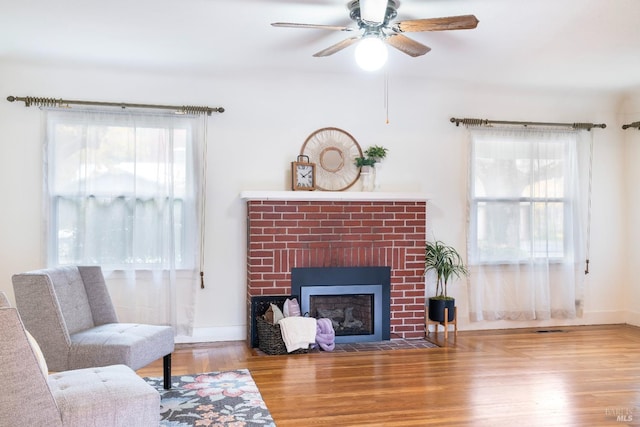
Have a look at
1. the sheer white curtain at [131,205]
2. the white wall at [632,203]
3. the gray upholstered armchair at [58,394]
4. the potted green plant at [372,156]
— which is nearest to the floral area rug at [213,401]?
the gray upholstered armchair at [58,394]

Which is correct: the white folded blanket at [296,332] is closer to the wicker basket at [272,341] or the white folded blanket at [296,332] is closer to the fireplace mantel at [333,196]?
the wicker basket at [272,341]

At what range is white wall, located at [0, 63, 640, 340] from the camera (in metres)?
4.70

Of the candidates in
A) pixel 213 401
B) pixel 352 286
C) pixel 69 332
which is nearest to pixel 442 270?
pixel 352 286

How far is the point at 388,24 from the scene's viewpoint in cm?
345

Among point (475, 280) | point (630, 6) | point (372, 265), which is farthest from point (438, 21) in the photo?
point (475, 280)

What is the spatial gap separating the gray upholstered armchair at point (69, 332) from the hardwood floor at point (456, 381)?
0.75 m

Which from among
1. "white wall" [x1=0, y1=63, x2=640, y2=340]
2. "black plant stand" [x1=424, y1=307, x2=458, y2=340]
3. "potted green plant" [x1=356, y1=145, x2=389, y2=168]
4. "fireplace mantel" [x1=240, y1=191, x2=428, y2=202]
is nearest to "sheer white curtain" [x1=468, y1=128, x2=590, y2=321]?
"white wall" [x1=0, y1=63, x2=640, y2=340]

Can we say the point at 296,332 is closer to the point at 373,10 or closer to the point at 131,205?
the point at 131,205

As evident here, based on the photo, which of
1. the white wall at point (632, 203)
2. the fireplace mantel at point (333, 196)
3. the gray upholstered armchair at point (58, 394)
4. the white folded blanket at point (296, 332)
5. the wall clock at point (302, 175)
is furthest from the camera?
the white wall at point (632, 203)

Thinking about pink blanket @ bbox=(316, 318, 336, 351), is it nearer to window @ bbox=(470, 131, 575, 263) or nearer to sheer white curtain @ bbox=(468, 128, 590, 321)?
sheer white curtain @ bbox=(468, 128, 590, 321)

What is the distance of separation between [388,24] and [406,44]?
19 centimetres

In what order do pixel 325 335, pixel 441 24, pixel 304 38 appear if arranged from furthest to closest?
pixel 325 335 < pixel 304 38 < pixel 441 24

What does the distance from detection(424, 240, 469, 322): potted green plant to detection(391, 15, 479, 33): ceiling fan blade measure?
2.54 meters

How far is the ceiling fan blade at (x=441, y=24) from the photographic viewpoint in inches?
117
